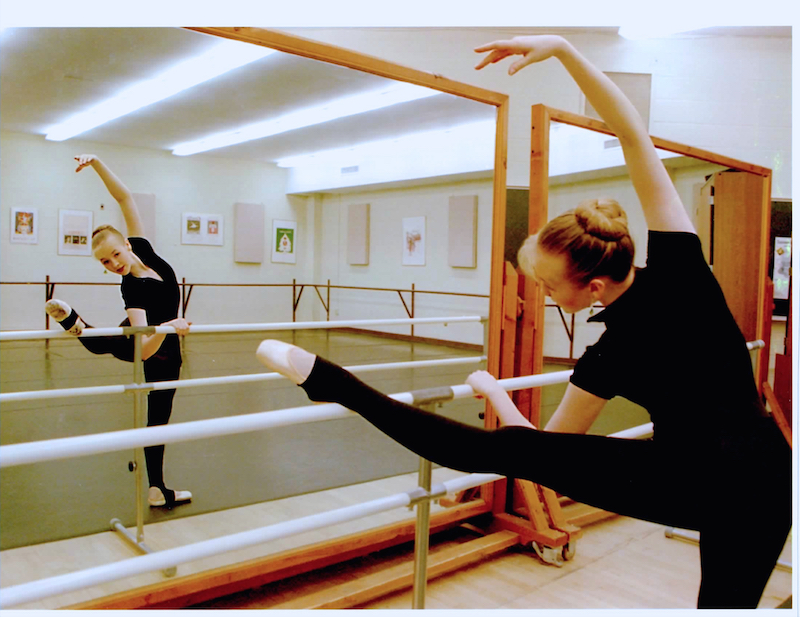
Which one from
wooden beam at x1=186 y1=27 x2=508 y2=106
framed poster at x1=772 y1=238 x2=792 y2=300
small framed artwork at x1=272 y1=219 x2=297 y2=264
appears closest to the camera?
wooden beam at x1=186 y1=27 x2=508 y2=106

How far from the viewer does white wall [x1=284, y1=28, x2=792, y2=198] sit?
3.30m

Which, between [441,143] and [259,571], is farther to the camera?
[441,143]

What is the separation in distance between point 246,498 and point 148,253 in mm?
1217

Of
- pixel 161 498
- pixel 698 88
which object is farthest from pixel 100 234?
pixel 698 88

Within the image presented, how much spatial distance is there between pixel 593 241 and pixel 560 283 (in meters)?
0.11

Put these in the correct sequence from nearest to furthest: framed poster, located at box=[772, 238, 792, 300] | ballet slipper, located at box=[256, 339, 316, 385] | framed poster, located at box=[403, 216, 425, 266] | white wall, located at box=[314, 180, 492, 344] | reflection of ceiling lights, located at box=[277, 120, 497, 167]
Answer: ballet slipper, located at box=[256, 339, 316, 385] → framed poster, located at box=[772, 238, 792, 300] → white wall, located at box=[314, 180, 492, 344] → reflection of ceiling lights, located at box=[277, 120, 497, 167] → framed poster, located at box=[403, 216, 425, 266]

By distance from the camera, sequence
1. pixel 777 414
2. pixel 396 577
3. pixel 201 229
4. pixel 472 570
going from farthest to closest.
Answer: pixel 777 414, pixel 201 229, pixel 472 570, pixel 396 577

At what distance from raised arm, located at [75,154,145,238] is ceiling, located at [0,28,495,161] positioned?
0.46 ft

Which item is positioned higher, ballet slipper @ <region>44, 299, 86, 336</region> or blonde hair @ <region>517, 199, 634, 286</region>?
blonde hair @ <region>517, 199, 634, 286</region>

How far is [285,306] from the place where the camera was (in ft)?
10.1

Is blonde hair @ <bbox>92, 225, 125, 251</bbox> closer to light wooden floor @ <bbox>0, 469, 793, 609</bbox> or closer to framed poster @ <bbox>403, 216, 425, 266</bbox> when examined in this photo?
light wooden floor @ <bbox>0, 469, 793, 609</bbox>

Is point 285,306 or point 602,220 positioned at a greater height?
point 602,220

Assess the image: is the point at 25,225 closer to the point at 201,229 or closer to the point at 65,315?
the point at 65,315

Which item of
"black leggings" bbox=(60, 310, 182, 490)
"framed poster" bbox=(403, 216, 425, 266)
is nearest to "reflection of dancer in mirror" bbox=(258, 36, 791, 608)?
"black leggings" bbox=(60, 310, 182, 490)
